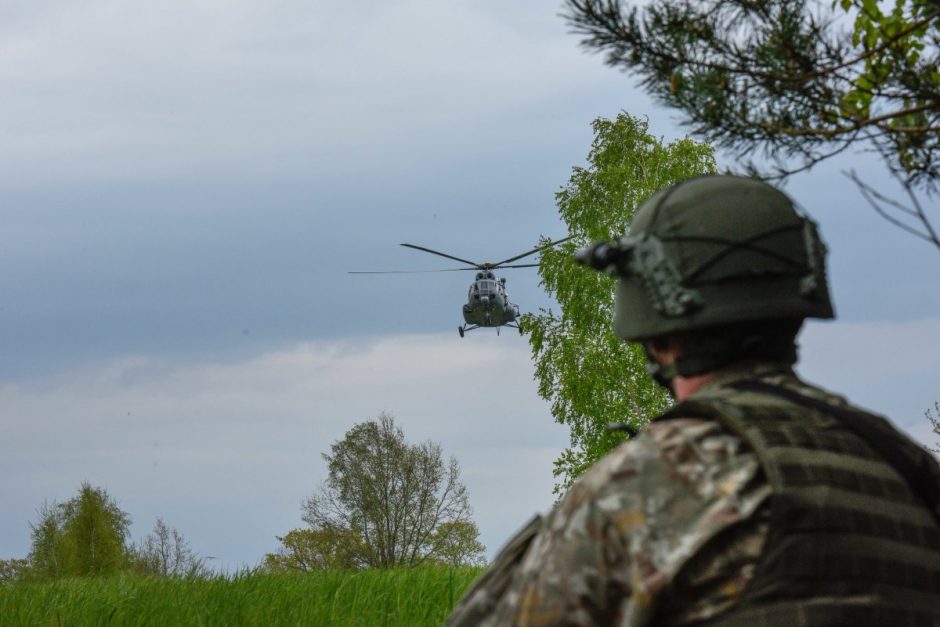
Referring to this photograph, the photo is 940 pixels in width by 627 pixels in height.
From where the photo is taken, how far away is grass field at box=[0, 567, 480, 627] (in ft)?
30.5

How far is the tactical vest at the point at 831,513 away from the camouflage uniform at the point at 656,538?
0.10ft

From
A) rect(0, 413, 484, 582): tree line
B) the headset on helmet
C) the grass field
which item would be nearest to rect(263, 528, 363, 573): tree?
rect(0, 413, 484, 582): tree line

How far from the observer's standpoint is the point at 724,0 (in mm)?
7859

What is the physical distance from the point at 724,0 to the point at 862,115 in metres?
1.41

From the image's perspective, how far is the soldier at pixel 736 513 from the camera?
2283 millimetres

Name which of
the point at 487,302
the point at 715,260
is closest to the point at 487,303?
the point at 487,302

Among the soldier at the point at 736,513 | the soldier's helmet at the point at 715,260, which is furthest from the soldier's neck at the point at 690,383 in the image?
the soldier's helmet at the point at 715,260

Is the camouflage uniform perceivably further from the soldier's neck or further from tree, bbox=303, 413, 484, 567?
tree, bbox=303, 413, 484, 567

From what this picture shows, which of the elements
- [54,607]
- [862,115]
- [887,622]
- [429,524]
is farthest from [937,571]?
[429,524]

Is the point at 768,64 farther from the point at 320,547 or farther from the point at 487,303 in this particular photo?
the point at 320,547

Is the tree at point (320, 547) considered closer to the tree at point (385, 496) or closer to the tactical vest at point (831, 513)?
the tree at point (385, 496)

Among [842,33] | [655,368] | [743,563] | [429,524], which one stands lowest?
[429,524]

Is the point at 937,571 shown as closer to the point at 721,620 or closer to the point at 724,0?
the point at 721,620

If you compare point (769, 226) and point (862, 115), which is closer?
point (769, 226)
